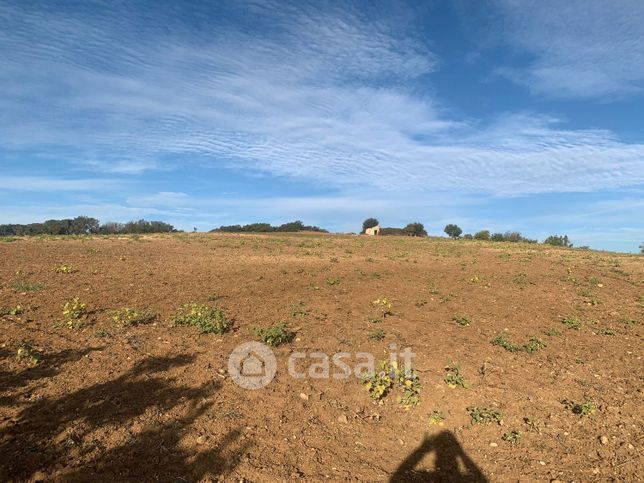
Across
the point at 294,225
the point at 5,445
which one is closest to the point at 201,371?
the point at 5,445

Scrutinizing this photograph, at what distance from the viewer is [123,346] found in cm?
740

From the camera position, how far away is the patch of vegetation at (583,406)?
567 cm

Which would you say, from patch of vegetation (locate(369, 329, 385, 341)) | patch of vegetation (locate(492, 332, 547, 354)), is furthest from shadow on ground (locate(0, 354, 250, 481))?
patch of vegetation (locate(492, 332, 547, 354))

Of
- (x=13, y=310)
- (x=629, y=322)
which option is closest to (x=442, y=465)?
(x=629, y=322)

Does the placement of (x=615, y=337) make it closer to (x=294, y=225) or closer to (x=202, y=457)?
(x=202, y=457)

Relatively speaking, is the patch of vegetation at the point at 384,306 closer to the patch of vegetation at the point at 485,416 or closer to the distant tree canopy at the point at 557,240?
the patch of vegetation at the point at 485,416

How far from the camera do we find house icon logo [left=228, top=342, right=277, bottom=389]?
646 centimetres

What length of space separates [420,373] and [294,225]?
59.8m

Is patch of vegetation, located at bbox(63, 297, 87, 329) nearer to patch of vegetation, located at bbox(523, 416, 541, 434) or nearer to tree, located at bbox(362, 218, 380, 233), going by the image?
patch of vegetation, located at bbox(523, 416, 541, 434)

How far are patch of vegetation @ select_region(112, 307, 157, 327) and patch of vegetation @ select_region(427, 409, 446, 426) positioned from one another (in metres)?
6.17

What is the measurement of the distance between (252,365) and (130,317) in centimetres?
333

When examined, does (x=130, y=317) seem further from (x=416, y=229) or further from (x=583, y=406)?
(x=416, y=229)

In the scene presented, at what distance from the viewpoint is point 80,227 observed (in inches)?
2436

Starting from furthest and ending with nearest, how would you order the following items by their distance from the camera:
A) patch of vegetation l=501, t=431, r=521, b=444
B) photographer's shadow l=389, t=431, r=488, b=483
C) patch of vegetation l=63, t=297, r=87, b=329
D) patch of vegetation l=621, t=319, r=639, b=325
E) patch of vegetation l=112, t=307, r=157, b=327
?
patch of vegetation l=621, t=319, r=639, b=325
patch of vegetation l=112, t=307, r=157, b=327
patch of vegetation l=63, t=297, r=87, b=329
patch of vegetation l=501, t=431, r=521, b=444
photographer's shadow l=389, t=431, r=488, b=483
